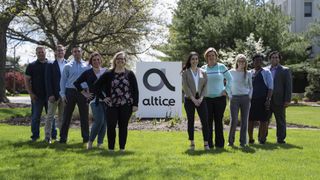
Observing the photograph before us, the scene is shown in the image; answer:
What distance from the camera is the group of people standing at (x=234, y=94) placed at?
31.0ft

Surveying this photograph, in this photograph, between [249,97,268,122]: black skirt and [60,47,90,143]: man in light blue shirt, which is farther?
[249,97,268,122]: black skirt

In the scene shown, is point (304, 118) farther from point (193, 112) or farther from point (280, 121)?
point (193, 112)

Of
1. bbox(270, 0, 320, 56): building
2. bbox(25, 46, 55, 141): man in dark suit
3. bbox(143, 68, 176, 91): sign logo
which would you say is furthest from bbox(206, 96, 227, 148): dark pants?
bbox(270, 0, 320, 56): building

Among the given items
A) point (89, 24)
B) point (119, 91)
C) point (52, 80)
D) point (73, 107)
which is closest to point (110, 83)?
point (119, 91)

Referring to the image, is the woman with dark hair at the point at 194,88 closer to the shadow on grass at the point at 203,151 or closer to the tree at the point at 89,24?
the shadow on grass at the point at 203,151

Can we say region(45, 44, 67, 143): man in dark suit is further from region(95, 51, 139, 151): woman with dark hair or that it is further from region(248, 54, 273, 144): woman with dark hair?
region(248, 54, 273, 144): woman with dark hair

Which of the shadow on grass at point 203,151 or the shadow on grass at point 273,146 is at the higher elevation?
the shadow on grass at point 203,151

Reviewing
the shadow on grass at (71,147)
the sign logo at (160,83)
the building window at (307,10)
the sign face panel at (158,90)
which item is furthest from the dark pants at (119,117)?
the building window at (307,10)

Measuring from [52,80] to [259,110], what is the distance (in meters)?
4.49

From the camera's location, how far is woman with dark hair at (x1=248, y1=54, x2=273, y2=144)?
430 inches

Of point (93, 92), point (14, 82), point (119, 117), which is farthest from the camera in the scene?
point (14, 82)

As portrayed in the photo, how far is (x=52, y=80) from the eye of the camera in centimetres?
1047

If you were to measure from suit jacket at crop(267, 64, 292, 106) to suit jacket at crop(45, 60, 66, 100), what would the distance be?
4750 millimetres

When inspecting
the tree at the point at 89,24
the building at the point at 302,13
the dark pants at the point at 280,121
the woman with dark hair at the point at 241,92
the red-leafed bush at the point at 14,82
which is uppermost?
the building at the point at 302,13
